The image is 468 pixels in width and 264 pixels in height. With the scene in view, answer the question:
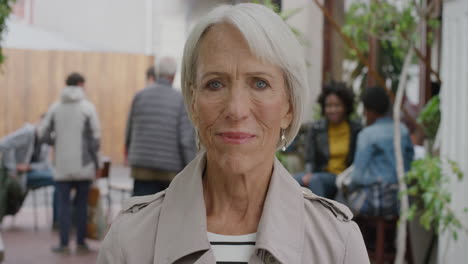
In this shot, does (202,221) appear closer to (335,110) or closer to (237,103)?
(237,103)

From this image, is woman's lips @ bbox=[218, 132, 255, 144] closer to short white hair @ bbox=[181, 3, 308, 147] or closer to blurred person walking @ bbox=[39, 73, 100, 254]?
short white hair @ bbox=[181, 3, 308, 147]

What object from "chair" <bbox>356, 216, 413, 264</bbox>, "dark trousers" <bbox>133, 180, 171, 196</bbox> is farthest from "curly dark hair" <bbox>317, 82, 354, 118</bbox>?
"dark trousers" <bbox>133, 180, 171, 196</bbox>

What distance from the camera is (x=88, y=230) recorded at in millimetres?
7852

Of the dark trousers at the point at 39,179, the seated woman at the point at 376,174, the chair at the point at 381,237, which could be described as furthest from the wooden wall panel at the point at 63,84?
the seated woman at the point at 376,174

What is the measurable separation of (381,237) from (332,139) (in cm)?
98

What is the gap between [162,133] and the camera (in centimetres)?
577

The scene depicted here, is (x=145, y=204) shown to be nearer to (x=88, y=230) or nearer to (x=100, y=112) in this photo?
(x=88, y=230)

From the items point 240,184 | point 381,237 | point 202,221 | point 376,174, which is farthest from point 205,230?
point 381,237

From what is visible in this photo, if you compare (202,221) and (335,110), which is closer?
(202,221)

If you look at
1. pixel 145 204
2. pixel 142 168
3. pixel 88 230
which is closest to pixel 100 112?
pixel 88 230

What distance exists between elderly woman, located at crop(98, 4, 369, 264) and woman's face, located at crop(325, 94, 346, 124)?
4571 mm

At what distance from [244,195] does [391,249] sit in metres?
4.73

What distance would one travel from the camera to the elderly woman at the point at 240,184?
4.76 feet

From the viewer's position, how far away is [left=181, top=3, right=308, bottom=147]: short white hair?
1.44 metres
